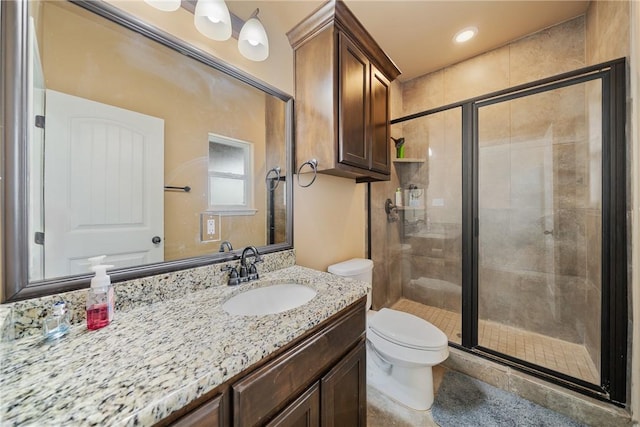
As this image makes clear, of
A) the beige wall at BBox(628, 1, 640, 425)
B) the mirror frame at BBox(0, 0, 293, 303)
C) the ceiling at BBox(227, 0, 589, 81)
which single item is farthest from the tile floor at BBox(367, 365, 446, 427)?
the ceiling at BBox(227, 0, 589, 81)

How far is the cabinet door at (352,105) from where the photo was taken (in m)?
1.24

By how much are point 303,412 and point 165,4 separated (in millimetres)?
1523

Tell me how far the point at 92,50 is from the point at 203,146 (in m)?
0.44

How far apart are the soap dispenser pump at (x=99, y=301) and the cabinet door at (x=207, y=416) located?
418 millimetres

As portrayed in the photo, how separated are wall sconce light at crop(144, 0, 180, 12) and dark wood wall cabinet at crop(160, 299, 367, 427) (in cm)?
130

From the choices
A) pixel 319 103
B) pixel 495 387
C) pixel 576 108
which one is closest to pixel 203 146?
pixel 319 103

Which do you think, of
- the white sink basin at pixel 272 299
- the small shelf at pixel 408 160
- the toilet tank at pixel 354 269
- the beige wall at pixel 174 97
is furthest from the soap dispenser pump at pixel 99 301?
the small shelf at pixel 408 160

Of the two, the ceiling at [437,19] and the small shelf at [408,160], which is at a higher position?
the ceiling at [437,19]

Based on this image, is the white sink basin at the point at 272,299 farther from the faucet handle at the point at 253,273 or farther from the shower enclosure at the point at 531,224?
the shower enclosure at the point at 531,224

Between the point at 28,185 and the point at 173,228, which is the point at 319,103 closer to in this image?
the point at 173,228

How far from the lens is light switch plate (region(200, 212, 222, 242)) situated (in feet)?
3.40

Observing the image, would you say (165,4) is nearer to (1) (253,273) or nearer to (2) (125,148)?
(2) (125,148)

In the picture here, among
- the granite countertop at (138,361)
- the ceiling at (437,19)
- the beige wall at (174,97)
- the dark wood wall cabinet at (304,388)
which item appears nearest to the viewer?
the granite countertop at (138,361)

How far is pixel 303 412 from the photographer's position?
2.25 ft
